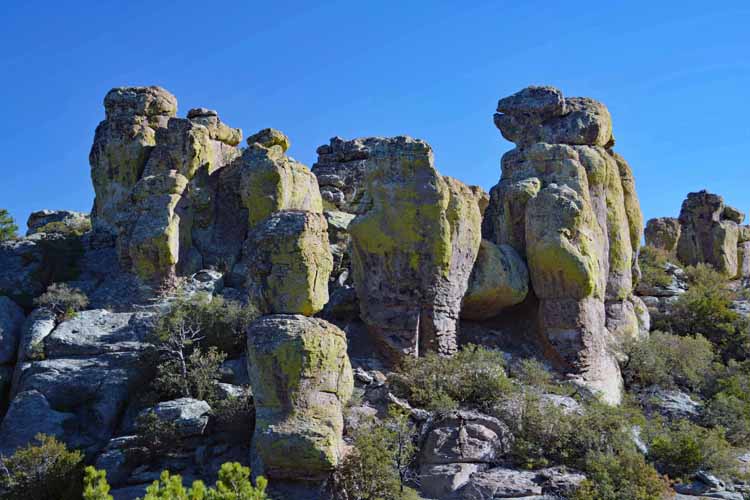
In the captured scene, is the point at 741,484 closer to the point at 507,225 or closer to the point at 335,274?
the point at 507,225

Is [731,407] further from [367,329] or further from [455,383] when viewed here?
[367,329]

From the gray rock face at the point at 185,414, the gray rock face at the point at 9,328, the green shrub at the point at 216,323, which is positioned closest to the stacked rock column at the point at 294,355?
the gray rock face at the point at 185,414

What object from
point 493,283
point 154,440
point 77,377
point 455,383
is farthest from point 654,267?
point 154,440

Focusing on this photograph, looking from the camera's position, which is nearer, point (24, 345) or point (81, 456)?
point (81, 456)

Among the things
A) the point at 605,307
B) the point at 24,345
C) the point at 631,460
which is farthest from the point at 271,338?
the point at 605,307

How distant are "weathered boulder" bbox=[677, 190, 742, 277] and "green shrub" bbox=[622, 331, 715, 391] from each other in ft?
48.9

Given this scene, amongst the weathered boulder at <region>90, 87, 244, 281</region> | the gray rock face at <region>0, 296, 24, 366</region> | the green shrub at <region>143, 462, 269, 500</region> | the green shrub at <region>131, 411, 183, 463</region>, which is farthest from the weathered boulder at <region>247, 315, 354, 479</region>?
the weathered boulder at <region>90, 87, 244, 281</region>

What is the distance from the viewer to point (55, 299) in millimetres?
25484

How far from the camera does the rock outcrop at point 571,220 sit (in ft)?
82.4

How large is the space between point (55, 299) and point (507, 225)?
11.7 m

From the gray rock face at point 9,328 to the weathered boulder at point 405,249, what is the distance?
27.7ft

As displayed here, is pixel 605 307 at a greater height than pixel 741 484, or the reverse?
pixel 605 307

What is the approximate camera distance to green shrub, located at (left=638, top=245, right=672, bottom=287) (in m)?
34.1

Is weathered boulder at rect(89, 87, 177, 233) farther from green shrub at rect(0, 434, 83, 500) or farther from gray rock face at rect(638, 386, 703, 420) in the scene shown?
gray rock face at rect(638, 386, 703, 420)
